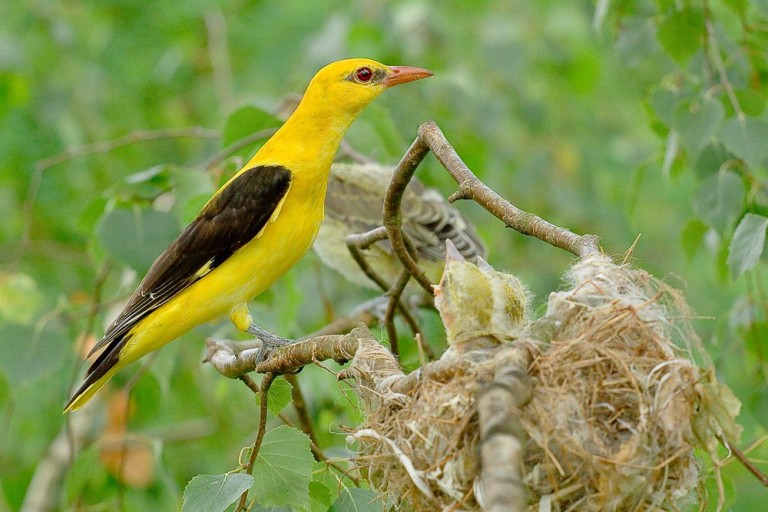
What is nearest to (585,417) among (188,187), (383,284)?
(383,284)

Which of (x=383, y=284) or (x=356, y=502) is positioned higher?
(x=356, y=502)

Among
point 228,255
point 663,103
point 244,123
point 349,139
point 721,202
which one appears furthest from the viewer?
point 349,139

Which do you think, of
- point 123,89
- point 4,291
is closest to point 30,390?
point 4,291

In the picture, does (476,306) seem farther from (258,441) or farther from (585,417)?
(258,441)

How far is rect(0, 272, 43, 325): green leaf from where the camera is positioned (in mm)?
4637

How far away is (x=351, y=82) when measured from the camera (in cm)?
417

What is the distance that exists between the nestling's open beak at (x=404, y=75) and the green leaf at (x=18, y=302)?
184 cm

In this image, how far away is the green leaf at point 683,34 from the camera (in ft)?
12.4

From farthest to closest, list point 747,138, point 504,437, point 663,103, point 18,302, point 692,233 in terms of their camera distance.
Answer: point 18,302, point 692,233, point 663,103, point 747,138, point 504,437

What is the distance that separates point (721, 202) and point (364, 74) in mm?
1414

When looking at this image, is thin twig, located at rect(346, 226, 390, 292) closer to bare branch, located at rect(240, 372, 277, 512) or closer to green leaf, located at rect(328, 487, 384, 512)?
bare branch, located at rect(240, 372, 277, 512)

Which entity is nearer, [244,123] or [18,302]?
[244,123]

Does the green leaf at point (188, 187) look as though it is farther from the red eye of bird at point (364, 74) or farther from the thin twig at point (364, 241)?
the red eye of bird at point (364, 74)

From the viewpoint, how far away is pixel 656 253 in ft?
31.0
